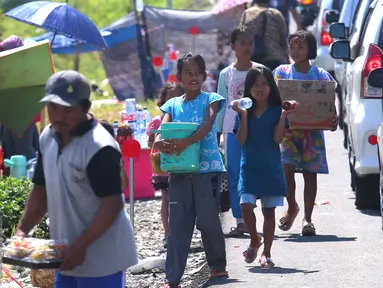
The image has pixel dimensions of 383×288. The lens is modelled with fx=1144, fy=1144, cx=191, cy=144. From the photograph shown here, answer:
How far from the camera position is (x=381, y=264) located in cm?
861

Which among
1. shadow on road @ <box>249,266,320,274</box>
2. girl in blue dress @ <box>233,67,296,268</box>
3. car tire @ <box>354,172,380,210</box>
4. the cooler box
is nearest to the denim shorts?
girl in blue dress @ <box>233,67,296,268</box>

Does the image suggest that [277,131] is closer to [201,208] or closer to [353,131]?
[201,208]

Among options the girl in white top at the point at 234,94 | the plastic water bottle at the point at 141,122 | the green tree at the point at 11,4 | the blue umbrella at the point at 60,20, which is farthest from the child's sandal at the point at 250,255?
the green tree at the point at 11,4

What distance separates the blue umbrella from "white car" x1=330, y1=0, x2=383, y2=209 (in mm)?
3605

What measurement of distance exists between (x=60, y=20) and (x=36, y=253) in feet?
26.6

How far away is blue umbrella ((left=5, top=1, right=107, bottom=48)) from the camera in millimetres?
13203

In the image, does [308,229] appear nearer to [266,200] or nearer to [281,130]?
[266,200]

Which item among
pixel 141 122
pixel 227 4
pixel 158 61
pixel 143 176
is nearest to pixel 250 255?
pixel 141 122

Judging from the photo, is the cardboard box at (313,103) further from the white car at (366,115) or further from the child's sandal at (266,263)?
the child's sandal at (266,263)

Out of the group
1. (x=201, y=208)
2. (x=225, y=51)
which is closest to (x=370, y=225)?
(x=201, y=208)

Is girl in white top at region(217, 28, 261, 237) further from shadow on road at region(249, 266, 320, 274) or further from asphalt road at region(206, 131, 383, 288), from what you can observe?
shadow on road at region(249, 266, 320, 274)

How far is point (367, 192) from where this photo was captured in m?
11.0

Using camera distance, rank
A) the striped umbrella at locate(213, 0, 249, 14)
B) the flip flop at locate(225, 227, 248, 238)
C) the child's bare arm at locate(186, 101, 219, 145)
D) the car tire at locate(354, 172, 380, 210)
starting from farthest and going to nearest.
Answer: the striped umbrella at locate(213, 0, 249, 14)
the car tire at locate(354, 172, 380, 210)
the flip flop at locate(225, 227, 248, 238)
the child's bare arm at locate(186, 101, 219, 145)

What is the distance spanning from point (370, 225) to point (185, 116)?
2.89 meters
